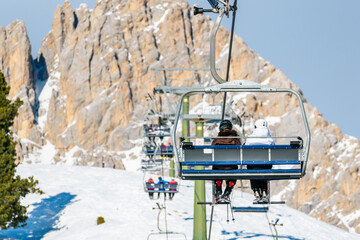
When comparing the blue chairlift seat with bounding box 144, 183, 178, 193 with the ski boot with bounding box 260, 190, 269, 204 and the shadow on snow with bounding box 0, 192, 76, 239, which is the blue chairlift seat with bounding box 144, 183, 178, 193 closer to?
the shadow on snow with bounding box 0, 192, 76, 239

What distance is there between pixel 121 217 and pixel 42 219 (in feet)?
19.2

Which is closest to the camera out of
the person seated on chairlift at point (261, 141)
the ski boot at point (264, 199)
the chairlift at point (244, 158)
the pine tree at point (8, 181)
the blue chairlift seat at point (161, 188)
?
the chairlift at point (244, 158)

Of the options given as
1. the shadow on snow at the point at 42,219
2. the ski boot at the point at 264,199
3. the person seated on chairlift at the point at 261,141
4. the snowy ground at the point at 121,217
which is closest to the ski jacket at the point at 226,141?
the person seated on chairlift at the point at 261,141

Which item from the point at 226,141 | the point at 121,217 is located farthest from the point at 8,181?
the point at 226,141

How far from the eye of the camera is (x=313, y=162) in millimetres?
185875

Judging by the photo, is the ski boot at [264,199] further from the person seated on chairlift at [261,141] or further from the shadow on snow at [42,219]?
the shadow on snow at [42,219]

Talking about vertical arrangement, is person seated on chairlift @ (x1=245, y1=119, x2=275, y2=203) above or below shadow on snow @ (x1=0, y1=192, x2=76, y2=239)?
above

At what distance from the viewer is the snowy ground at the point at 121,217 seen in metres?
28.8

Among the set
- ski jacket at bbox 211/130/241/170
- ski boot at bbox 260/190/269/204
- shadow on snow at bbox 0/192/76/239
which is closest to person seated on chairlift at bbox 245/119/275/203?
ski boot at bbox 260/190/269/204

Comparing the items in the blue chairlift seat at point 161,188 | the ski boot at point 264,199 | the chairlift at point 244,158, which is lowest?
the blue chairlift seat at point 161,188

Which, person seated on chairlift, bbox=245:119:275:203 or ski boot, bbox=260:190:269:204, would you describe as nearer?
person seated on chairlift, bbox=245:119:275:203

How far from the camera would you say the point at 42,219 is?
34.2 meters

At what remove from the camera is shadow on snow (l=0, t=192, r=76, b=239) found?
105 ft

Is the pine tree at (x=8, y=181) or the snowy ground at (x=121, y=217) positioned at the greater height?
the pine tree at (x=8, y=181)
